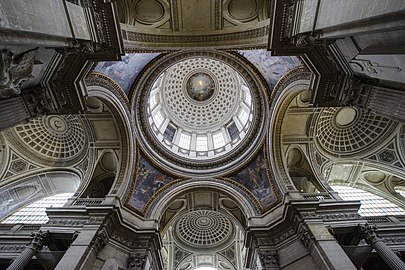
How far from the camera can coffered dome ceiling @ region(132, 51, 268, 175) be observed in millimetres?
15336

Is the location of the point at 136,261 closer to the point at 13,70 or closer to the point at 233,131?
the point at 13,70

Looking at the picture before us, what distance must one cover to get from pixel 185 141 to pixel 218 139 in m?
2.92

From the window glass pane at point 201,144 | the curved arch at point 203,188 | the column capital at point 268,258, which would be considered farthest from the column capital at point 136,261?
the window glass pane at point 201,144

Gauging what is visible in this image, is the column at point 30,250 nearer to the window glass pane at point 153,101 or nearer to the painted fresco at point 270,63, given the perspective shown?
the window glass pane at point 153,101

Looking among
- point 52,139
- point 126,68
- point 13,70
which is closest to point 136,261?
point 52,139

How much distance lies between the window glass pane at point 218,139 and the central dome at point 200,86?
14.8 feet

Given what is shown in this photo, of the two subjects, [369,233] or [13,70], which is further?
[369,233]

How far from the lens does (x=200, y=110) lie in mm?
24703

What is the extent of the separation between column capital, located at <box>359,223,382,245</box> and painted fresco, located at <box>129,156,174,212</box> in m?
10.5

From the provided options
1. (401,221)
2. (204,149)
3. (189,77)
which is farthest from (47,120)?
(401,221)

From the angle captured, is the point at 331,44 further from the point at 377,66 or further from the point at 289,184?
the point at 289,184

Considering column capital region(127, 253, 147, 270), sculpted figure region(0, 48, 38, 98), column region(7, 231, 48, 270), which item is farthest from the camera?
column capital region(127, 253, 147, 270)

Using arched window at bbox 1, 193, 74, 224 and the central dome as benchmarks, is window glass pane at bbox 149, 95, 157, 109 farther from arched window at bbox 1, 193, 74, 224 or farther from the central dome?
arched window at bbox 1, 193, 74, 224

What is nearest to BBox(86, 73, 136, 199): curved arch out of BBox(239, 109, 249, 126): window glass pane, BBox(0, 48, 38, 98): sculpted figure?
BBox(0, 48, 38, 98): sculpted figure
